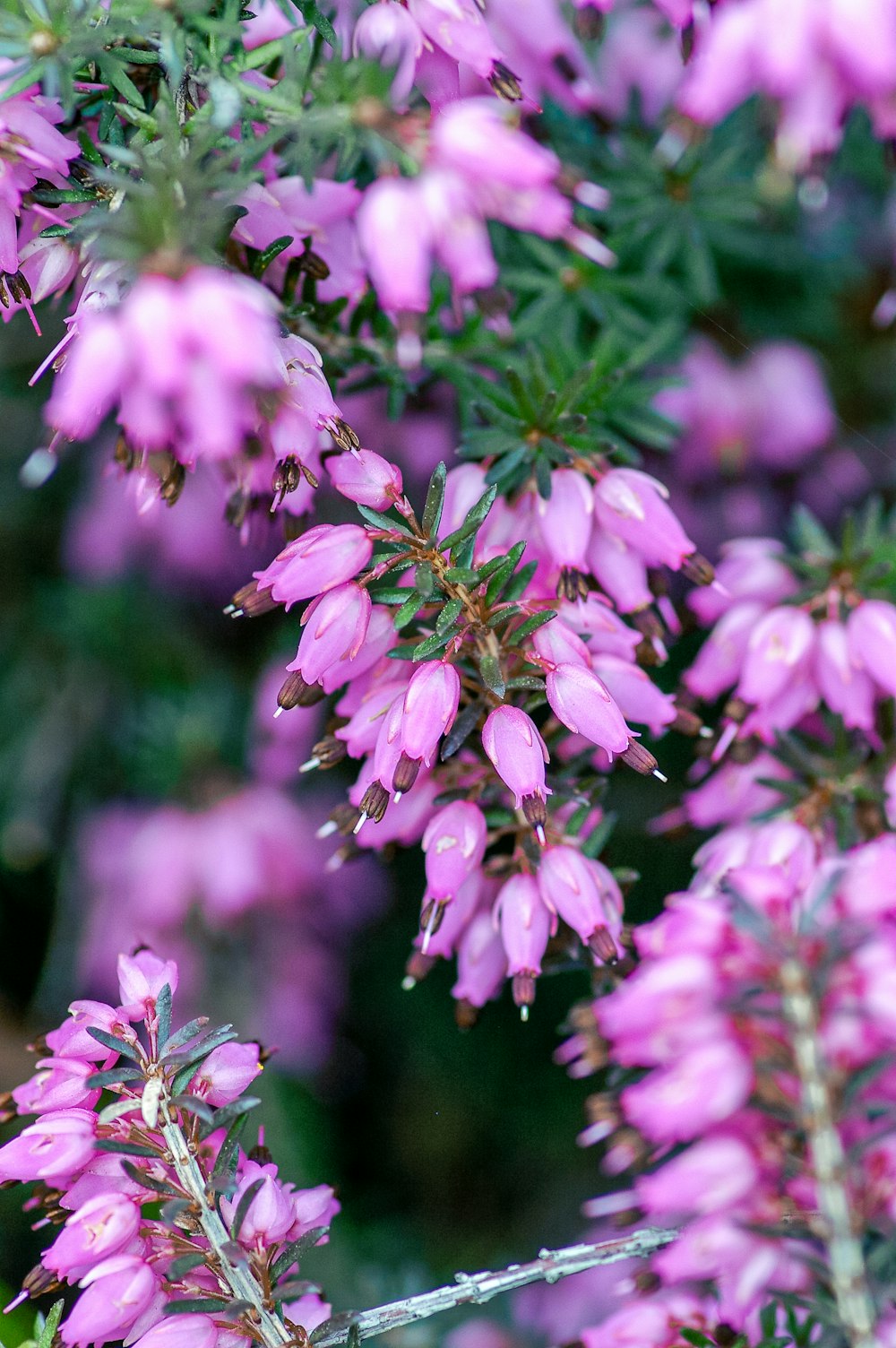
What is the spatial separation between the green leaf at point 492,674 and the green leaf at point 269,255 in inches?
23.7

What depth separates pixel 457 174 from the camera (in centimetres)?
129

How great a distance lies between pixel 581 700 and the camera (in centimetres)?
160

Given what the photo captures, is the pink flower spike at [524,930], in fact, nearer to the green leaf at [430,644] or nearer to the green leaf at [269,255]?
the green leaf at [430,644]

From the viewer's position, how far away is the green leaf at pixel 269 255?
164 centimetres

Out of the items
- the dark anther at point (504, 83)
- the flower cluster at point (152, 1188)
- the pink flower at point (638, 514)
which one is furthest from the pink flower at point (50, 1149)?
the dark anther at point (504, 83)

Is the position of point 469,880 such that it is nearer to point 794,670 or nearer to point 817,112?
point 794,670

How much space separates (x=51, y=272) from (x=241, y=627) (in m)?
1.77

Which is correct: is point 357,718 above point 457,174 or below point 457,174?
below

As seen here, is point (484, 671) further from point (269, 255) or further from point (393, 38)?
point (393, 38)

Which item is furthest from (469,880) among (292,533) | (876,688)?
(876,688)

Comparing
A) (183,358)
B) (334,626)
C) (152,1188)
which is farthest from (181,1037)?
(183,358)

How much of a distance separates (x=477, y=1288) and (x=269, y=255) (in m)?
1.35

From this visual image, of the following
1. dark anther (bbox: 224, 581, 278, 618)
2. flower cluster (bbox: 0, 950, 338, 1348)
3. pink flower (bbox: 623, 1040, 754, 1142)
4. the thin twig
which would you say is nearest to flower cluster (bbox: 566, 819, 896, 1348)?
pink flower (bbox: 623, 1040, 754, 1142)

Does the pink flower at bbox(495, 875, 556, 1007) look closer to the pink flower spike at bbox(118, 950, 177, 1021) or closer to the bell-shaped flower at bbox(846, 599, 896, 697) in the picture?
the pink flower spike at bbox(118, 950, 177, 1021)
